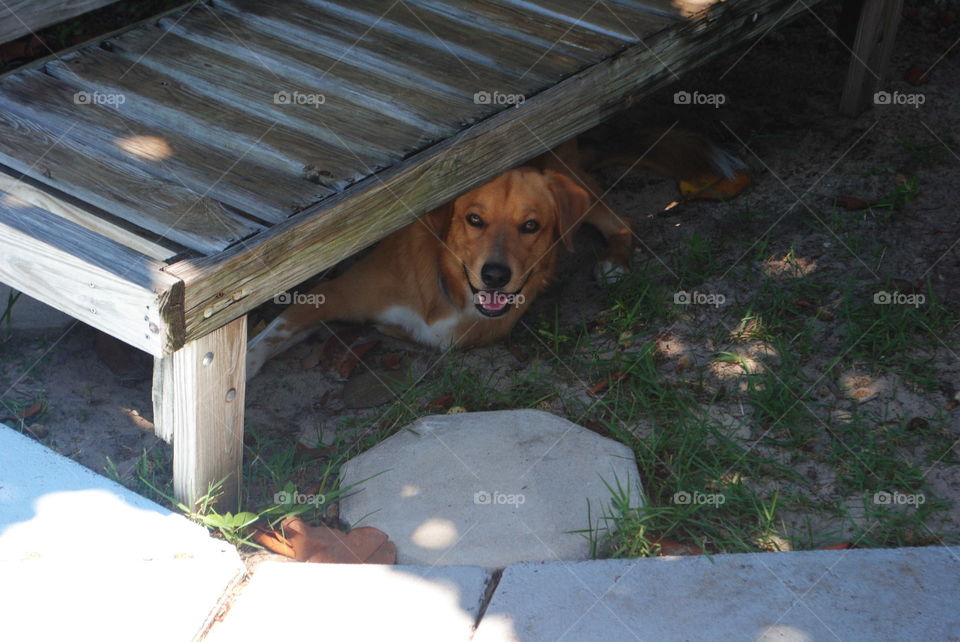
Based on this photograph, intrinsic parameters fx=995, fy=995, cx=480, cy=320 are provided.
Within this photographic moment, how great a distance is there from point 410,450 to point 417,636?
0.91 meters

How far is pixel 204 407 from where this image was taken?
8.98ft

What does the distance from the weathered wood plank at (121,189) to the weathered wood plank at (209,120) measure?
28 centimetres

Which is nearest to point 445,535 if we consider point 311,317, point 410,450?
point 410,450

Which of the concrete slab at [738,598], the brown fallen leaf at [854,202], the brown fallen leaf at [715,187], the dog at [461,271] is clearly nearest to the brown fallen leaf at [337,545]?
the concrete slab at [738,598]

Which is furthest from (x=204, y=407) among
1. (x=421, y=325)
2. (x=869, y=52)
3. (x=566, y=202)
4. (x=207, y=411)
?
(x=869, y=52)

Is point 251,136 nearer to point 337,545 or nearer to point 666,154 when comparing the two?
point 337,545

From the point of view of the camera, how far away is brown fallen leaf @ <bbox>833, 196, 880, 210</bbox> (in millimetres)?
4559

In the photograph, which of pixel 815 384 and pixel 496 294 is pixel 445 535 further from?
pixel 815 384

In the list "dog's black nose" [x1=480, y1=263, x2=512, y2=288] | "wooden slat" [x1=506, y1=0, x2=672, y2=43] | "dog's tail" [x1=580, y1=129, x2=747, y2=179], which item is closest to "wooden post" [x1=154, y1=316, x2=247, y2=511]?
"dog's black nose" [x1=480, y1=263, x2=512, y2=288]

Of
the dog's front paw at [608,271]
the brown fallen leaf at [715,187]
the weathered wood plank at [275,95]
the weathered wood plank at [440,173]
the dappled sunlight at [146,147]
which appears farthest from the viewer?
the brown fallen leaf at [715,187]

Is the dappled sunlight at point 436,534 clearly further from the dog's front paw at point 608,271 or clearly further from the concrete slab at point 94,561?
the dog's front paw at point 608,271

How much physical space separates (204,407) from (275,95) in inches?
48.6

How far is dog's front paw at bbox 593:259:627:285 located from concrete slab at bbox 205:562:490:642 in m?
2.02

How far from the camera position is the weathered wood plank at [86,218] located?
264cm
